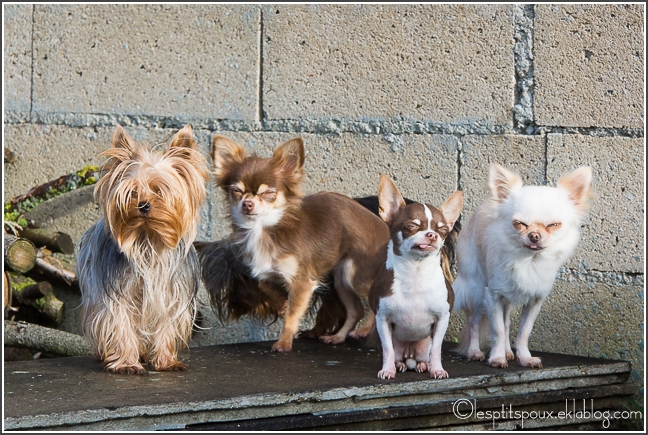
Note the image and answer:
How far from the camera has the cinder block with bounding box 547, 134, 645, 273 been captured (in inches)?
217

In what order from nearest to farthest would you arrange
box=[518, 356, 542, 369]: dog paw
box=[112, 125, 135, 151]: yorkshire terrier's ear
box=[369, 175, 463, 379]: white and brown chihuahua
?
box=[369, 175, 463, 379]: white and brown chihuahua
box=[112, 125, 135, 151]: yorkshire terrier's ear
box=[518, 356, 542, 369]: dog paw

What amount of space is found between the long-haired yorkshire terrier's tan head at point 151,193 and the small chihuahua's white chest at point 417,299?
1.18m

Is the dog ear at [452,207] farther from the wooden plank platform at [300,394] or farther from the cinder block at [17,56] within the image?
the cinder block at [17,56]

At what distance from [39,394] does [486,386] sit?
2.28 m

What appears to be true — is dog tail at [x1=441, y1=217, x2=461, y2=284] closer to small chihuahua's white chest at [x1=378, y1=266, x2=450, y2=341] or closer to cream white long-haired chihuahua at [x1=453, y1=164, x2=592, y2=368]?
cream white long-haired chihuahua at [x1=453, y1=164, x2=592, y2=368]

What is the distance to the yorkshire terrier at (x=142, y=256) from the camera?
454 centimetres

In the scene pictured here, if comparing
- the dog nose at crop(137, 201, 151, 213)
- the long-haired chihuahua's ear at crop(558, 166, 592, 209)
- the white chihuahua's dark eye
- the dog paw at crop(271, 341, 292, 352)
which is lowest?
the dog paw at crop(271, 341, 292, 352)

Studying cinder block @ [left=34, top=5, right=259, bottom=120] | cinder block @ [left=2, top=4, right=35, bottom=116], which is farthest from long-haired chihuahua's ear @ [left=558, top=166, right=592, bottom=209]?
cinder block @ [left=2, top=4, right=35, bottom=116]

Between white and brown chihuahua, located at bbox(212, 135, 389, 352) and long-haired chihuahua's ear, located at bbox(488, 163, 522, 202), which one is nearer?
long-haired chihuahua's ear, located at bbox(488, 163, 522, 202)

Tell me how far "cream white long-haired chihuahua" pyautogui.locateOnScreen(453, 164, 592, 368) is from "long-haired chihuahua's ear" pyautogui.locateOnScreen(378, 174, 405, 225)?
62 cm

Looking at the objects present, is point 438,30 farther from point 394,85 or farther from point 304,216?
point 304,216

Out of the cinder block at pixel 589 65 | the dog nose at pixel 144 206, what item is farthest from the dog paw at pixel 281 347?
the cinder block at pixel 589 65

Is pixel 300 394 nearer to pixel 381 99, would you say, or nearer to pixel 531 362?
pixel 531 362

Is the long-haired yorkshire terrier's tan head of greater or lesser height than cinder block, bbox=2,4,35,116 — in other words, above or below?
below
